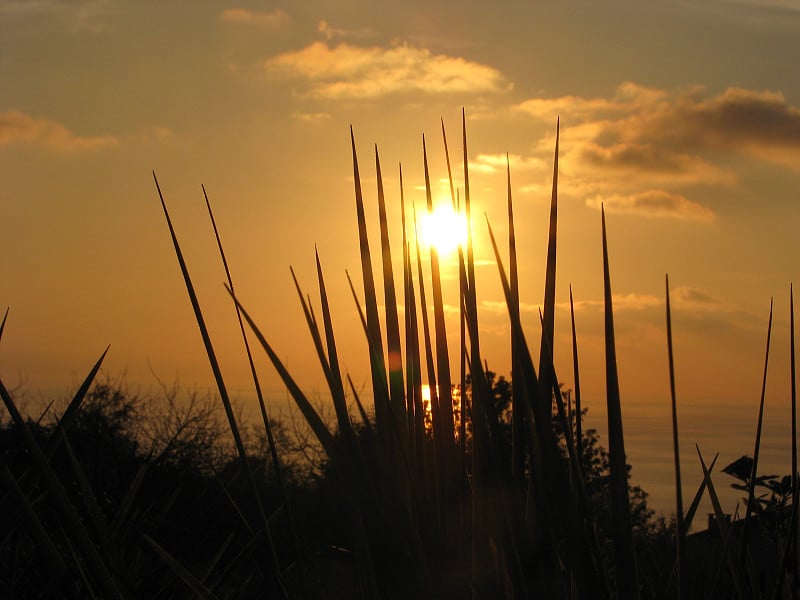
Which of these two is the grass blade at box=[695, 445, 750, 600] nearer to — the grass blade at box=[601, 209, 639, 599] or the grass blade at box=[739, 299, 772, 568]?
the grass blade at box=[739, 299, 772, 568]

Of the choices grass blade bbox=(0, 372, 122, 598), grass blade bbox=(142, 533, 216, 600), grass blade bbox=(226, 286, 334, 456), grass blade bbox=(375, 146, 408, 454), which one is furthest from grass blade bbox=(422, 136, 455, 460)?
grass blade bbox=(0, 372, 122, 598)

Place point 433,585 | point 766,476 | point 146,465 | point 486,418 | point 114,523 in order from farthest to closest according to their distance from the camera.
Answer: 1. point 766,476
2. point 146,465
3. point 114,523
4. point 486,418
5. point 433,585

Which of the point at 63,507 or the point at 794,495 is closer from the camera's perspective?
the point at 63,507

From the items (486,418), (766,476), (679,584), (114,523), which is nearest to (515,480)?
(486,418)

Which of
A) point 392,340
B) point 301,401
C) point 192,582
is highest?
point 392,340

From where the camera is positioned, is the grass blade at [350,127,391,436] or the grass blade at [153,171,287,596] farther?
the grass blade at [350,127,391,436]

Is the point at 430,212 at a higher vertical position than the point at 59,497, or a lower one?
higher

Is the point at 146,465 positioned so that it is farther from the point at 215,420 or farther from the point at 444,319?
the point at 215,420

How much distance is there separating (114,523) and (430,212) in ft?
1.97

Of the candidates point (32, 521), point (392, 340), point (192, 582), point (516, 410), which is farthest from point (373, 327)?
point (32, 521)

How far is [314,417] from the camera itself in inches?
30.8

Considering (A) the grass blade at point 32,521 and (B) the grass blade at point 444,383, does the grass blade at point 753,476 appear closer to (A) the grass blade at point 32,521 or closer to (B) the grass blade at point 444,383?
(B) the grass blade at point 444,383

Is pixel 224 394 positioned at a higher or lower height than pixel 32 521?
higher

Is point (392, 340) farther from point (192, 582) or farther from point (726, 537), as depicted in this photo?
point (726, 537)
